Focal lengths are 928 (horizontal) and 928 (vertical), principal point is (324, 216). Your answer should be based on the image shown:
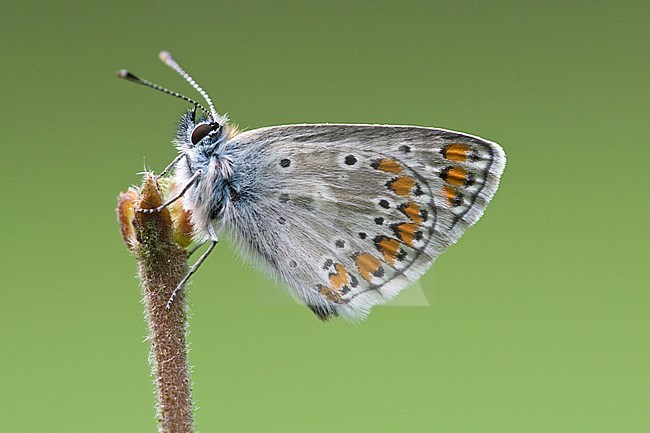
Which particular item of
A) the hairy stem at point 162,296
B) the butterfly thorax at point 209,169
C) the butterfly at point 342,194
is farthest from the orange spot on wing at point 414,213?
the hairy stem at point 162,296

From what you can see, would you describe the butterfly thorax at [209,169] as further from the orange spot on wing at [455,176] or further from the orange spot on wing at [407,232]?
the orange spot on wing at [455,176]

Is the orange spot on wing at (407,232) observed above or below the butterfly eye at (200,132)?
below

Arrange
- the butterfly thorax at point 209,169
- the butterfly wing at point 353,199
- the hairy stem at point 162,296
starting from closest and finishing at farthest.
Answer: the hairy stem at point 162,296, the butterfly thorax at point 209,169, the butterfly wing at point 353,199

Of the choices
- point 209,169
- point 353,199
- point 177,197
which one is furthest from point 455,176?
point 177,197

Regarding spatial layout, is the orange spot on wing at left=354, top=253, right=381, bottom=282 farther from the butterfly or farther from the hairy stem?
the hairy stem

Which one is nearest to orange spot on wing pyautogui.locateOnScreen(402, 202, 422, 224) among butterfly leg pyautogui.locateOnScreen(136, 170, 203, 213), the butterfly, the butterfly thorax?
the butterfly

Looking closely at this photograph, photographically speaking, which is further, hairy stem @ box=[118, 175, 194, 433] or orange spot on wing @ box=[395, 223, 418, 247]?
orange spot on wing @ box=[395, 223, 418, 247]

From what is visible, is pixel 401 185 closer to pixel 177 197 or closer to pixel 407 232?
pixel 407 232
